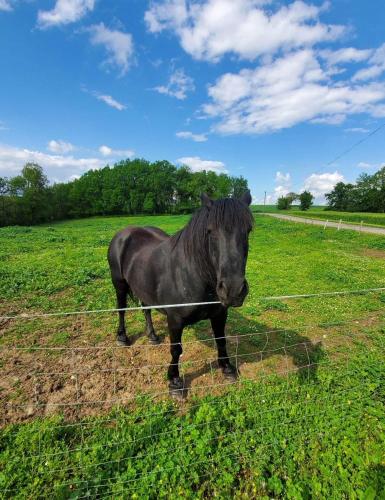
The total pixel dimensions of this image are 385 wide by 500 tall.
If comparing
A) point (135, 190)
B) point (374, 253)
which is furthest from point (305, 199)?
point (374, 253)

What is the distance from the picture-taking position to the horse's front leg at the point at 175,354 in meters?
3.23

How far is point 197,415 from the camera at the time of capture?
113 inches

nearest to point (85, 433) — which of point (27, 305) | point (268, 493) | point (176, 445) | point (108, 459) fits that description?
point (108, 459)

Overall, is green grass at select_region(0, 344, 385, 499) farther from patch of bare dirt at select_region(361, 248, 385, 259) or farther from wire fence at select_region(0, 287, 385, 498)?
patch of bare dirt at select_region(361, 248, 385, 259)

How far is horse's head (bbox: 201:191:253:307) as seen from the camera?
2234 mm

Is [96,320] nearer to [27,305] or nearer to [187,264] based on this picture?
[27,305]

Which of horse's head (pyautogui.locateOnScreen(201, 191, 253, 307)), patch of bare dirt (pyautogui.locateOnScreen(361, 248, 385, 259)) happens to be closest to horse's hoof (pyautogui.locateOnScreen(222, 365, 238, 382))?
horse's head (pyautogui.locateOnScreen(201, 191, 253, 307))

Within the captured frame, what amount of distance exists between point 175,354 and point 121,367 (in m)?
1.09

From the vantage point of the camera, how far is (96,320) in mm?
5414

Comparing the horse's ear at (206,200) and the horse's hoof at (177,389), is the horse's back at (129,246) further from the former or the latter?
the horse's hoof at (177,389)

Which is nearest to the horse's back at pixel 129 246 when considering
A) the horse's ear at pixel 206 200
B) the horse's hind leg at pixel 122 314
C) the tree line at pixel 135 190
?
the horse's hind leg at pixel 122 314

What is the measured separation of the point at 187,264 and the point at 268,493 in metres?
2.21

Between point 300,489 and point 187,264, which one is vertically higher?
point 187,264

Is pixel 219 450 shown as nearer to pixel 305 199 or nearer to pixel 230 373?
pixel 230 373
